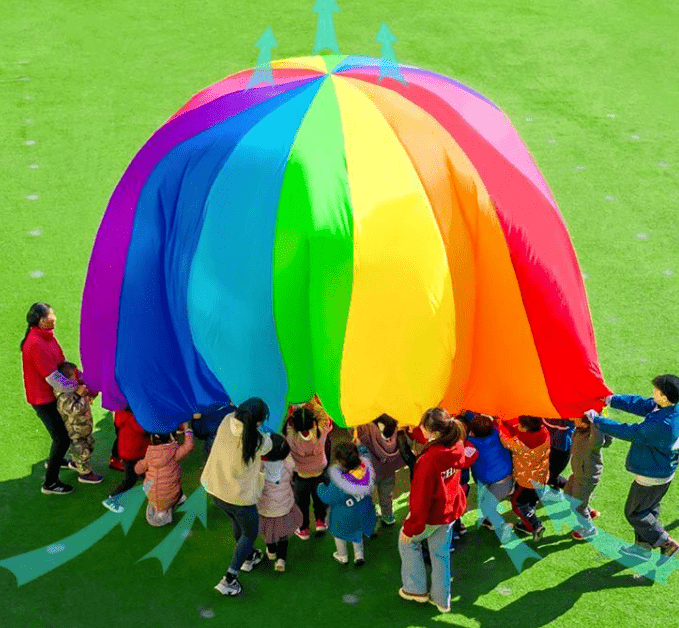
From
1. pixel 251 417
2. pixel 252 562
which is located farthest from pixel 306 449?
pixel 251 417

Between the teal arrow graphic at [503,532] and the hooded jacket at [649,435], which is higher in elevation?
the hooded jacket at [649,435]

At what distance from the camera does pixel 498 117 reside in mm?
6918

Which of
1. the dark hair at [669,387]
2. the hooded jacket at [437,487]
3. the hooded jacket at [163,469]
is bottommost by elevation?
the hooded jacket at [163,469]

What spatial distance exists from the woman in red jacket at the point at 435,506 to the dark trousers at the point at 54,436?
224cm

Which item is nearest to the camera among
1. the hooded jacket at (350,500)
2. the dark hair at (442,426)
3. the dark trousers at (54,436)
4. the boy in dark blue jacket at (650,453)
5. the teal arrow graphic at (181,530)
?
the dark hair at (442,426)

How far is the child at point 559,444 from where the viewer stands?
6703mm

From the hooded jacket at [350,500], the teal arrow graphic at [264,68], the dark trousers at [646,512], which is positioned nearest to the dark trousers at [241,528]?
the hooded jacket at [350,500]

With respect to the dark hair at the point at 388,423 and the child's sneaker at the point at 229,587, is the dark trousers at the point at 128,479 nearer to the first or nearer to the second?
the child's sneaker at the point at 229,587

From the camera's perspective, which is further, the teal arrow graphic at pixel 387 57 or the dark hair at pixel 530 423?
the teal arrow graphic at pixel 387 57

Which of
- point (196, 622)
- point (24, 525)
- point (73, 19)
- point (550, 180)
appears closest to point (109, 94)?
point (73, 19)

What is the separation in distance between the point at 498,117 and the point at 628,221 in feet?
11.5

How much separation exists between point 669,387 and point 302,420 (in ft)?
6.62

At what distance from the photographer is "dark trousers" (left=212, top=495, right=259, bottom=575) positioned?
611 centimetres

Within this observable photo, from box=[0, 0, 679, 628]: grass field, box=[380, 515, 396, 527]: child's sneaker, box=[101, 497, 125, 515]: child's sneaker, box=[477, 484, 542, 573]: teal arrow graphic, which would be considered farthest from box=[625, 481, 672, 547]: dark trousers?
box=[101, 497, 125, 515]: child's sneaker
